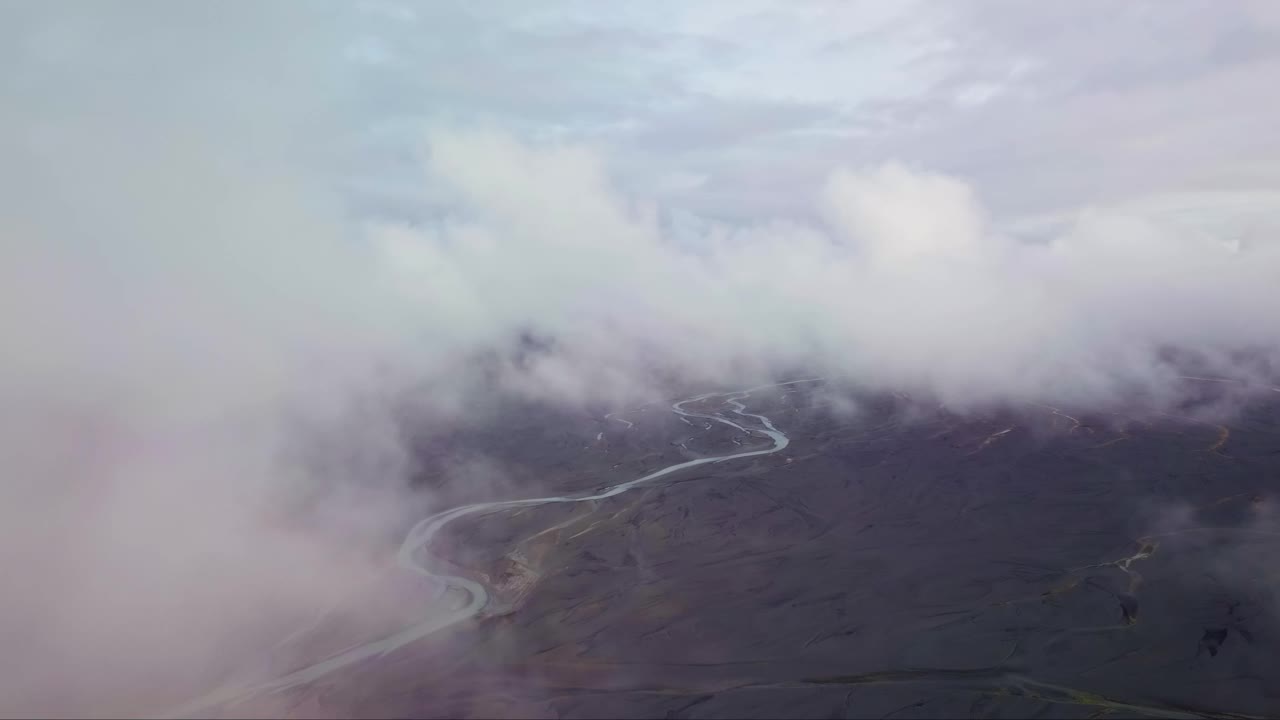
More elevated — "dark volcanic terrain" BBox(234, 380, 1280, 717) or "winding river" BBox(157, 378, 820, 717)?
"winding river" BBox(157, 378, 820, 717)

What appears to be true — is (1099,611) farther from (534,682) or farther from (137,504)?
(137,504)

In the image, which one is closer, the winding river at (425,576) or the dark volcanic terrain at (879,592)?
the dark volcanic terrain at (879,592)

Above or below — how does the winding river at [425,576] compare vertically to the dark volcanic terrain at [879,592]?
above

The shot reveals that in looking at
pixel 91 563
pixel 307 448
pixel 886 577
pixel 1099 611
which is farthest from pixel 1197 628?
pixel 307 448

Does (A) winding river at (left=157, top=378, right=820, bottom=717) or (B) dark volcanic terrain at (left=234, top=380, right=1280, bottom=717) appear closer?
(B) dark volcanic terrain at (left=234, top=380, right=1280, bottom=717)

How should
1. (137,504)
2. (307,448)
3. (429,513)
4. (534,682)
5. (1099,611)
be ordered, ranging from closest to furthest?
(534,682) < (1099,611) < (137,504) < (429,513) < (307,448)
